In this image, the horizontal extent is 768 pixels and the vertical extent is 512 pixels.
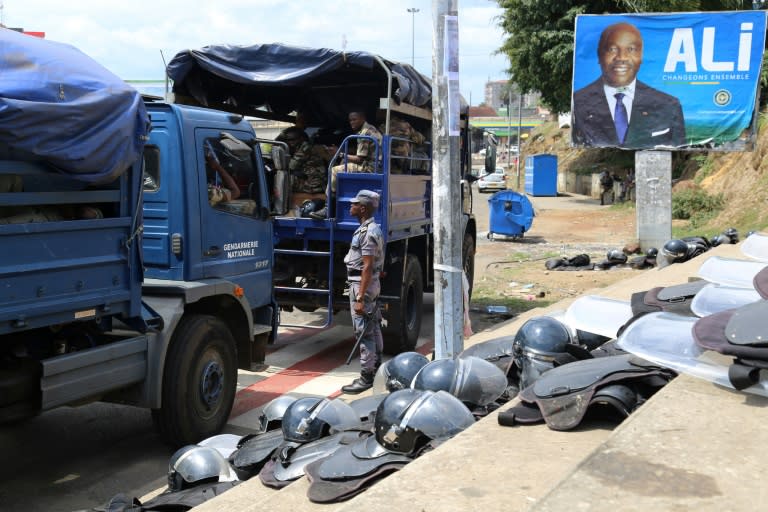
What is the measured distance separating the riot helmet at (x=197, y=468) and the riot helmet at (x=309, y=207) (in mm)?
4406

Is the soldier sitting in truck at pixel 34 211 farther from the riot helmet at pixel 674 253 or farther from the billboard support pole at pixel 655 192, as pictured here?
the billboard support pole at pixel 655 192

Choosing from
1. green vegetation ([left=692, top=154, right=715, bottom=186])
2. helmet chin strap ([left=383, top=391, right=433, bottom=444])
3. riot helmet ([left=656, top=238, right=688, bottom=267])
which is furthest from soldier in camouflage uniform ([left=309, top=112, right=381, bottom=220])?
green vegetation ([left=692, top=154, right=715, bottom=186])

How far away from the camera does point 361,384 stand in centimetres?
795

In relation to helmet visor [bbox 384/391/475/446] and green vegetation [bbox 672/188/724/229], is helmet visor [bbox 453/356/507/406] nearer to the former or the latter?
helmet visor [bbox 384/391/475/446]

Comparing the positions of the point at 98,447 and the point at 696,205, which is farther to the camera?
the point at 696,205

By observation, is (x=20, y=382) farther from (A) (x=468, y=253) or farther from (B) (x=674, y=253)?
(B) (x=674, y=253)

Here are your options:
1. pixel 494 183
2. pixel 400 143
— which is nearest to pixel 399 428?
pixel 400 143

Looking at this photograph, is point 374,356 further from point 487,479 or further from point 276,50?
point 487,479

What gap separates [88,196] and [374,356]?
358 centimetres

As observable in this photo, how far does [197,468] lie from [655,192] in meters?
13.8

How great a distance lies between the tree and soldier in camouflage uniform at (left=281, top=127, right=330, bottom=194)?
26118 mm

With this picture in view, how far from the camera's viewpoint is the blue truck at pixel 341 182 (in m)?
8.94

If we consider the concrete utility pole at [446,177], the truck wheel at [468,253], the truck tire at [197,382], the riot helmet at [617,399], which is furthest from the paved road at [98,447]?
the truck wheel at [468,253]

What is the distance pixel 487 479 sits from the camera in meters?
3.45
